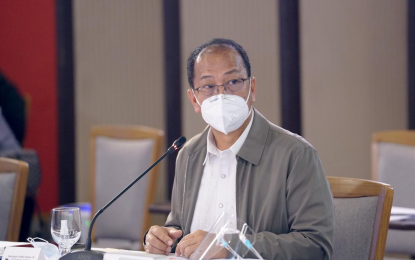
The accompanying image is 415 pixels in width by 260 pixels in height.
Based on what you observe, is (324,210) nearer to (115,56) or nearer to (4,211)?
(4,211)

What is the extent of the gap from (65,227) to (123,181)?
1.58m

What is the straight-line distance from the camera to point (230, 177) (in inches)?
74.3

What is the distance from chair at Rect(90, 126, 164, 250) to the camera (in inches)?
127

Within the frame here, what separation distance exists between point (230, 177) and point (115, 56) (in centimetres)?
300

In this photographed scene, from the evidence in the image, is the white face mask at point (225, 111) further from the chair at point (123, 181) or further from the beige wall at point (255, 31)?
the beige wall at point (255, 31)

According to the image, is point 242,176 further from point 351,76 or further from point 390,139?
point 351,76

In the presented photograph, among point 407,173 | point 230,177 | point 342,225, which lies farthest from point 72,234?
point 407,173

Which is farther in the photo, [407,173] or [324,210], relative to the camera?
[407,173]

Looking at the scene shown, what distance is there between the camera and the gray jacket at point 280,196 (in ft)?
5.29

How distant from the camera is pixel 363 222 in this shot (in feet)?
5.81

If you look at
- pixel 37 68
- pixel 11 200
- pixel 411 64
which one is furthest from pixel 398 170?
pixel 37 68

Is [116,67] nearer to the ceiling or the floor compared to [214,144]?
nearer to the ceiling

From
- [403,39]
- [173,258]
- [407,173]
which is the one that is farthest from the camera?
[403,39]

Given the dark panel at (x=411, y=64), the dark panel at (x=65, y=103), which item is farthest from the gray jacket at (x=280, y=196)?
the dark panel at (x=65, y=103)
